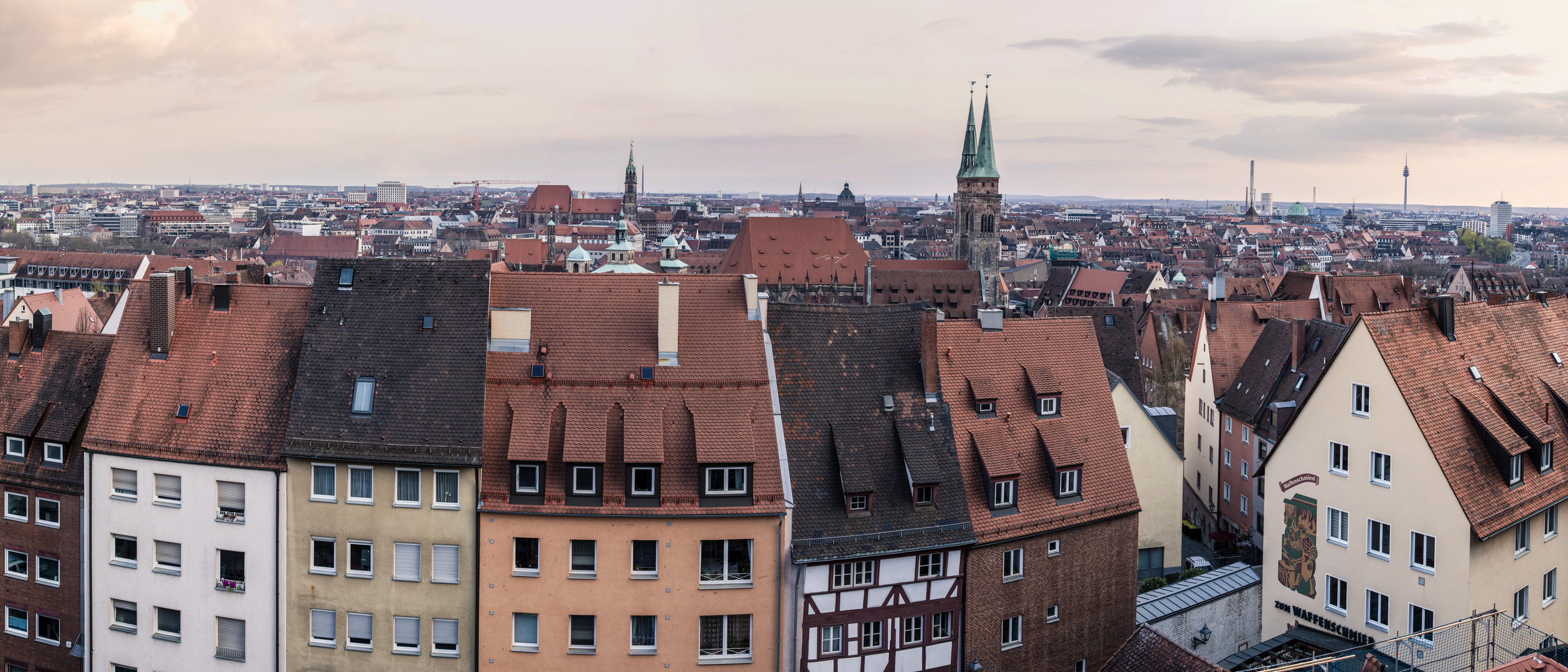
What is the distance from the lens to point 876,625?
112 ft

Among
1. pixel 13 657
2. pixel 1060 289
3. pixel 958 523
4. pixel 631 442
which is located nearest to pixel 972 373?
pixel 958 523

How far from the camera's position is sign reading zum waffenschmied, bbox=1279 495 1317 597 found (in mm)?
37750

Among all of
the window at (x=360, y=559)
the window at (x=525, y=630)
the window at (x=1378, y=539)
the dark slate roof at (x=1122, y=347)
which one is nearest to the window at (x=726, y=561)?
the window at (x=525, y=630)

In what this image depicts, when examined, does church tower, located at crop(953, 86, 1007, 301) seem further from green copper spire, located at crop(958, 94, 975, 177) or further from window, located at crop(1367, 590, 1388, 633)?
window, located at crop(1367, 590, 1388, 633)

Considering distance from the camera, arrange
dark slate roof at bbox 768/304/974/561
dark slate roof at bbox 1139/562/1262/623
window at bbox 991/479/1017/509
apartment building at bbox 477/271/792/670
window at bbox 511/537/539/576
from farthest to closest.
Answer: dark slate roof at bbox 1139/562/1262/623 < window at bbox 991/479/1017/509 < dark slate roof at bbox 768/304/974/561 < window at bbox 511/537/539/576 < apartment building at bbox 477/271/792/670

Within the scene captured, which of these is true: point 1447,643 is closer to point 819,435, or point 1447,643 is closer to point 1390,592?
point 1390,592

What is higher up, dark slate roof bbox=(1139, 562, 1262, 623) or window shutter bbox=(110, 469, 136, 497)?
window shutter bbox=(110, 469, 136, 497)

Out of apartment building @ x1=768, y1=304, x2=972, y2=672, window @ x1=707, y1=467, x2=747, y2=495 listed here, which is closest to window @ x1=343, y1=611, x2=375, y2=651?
window @ x1=707, y1=467, x2=747, y2=495

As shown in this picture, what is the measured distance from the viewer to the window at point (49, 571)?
1470 inches

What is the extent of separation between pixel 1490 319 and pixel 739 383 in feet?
83.9

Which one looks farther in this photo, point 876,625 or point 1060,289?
point 1060,289

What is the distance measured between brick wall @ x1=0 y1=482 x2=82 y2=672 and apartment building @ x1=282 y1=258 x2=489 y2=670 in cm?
830

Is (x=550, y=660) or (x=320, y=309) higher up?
(x=320, y=309)

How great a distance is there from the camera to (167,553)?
35.3 m
